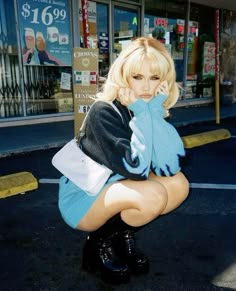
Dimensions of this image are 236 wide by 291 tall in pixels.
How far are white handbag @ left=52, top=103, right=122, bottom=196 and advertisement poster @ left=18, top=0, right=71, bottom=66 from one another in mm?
5457

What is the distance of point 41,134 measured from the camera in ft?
20.1

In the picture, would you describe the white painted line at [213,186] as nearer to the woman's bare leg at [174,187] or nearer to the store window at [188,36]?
the woman's bare leg at [174,187]

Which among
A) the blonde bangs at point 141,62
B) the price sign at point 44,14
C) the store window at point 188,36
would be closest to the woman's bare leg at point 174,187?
the blonde bangs at point 141,62

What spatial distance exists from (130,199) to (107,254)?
46cm

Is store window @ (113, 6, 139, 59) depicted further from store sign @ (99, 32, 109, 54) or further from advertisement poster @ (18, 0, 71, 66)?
advertisement poster @ (18, 0, 71, 66)

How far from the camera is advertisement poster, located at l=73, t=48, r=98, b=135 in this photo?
4828 mm

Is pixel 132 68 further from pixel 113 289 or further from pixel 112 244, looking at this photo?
pixel 113 289

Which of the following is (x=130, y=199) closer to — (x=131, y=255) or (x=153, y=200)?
(x=153, y=200)

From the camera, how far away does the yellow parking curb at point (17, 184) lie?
3.44m

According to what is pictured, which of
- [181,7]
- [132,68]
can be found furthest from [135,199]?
[181,7]

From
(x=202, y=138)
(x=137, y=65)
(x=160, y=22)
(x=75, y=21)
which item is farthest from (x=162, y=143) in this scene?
(x=160, y=22)

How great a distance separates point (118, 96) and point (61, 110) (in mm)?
5993

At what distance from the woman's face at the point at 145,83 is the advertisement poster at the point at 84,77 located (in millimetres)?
3035

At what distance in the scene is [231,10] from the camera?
11.0 meters
